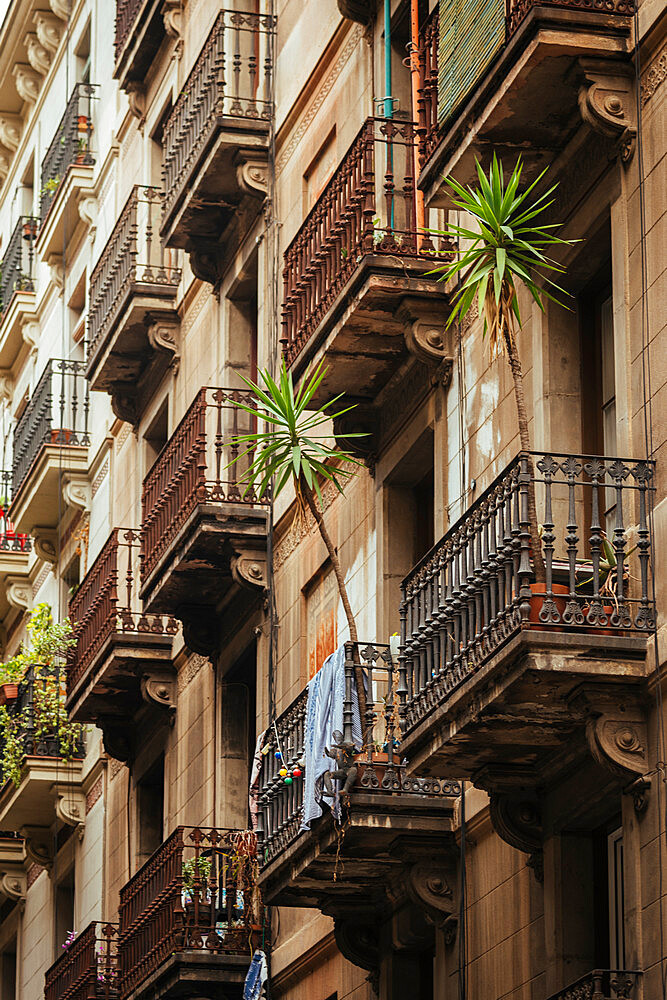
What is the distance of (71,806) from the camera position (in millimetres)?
31734

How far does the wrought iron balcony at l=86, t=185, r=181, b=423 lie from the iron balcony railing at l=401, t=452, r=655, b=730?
1299cm

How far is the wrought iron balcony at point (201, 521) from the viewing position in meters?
22.2

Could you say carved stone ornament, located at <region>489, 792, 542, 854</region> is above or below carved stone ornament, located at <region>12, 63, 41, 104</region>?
below

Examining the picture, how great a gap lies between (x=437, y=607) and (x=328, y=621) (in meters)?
5.54

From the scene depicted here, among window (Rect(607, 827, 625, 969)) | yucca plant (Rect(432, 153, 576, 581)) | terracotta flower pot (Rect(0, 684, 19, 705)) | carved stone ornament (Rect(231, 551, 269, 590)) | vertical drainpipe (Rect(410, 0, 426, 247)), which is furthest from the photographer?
→ terracotta flower pot (Rect(0, 684, 19, 705))

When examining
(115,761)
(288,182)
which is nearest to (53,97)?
(115,761)

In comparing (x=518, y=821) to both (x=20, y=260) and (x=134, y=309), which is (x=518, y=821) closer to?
(x=134, y=309)

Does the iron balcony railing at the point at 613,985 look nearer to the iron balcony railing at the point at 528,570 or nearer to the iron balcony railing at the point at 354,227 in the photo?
the iron balcony railing at the point at 528,570

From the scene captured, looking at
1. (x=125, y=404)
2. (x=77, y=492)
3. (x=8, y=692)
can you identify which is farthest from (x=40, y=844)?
(x=125, y=404)

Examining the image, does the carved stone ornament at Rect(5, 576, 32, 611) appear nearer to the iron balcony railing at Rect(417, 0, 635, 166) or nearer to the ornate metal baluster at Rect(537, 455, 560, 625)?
the iron balcony railing at Rect(417, 0, 635, 166)

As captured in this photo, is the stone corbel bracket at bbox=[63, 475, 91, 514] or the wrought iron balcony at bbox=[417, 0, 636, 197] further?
the stone corbel bracket at bbox=[63, 475, 91, 514]

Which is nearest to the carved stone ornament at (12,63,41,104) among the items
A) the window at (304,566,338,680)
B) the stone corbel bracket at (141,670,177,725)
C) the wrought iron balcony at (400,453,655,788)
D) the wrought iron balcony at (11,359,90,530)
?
the wrought iron balcony at (11,359,90,530)

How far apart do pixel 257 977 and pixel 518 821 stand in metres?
6.58

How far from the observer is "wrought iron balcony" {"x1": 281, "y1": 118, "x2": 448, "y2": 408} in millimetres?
17297
